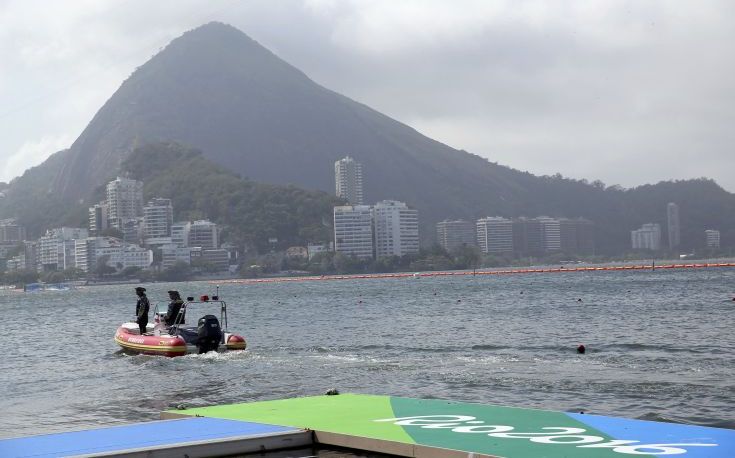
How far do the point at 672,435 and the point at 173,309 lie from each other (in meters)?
20.4

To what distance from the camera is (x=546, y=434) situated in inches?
449

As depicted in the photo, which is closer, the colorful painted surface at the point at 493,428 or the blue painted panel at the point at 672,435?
the blue painted panel at the point at 672,435

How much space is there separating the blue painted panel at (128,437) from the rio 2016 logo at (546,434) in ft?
5.31

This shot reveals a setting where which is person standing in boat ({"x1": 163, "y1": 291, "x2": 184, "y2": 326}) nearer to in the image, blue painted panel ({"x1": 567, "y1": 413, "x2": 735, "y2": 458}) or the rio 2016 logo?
the rio 2016 logo

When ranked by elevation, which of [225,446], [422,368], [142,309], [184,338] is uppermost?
[142,309]

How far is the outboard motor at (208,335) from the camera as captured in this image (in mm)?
28281

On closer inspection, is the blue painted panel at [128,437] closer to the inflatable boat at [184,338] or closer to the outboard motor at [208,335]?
the inflatable boat at [184,338]

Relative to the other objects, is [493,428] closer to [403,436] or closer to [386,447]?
[403,436]

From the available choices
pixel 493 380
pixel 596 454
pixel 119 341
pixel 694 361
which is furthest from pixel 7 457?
pixel 119 341

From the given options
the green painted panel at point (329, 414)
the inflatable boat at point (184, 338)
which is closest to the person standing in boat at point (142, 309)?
the inflatable boat at point (184, 338)

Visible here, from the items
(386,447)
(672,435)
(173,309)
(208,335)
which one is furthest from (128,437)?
(173,309)

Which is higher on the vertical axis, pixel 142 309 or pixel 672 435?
pixel 142 309

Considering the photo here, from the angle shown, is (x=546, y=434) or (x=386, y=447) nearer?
(x=386, y=447)

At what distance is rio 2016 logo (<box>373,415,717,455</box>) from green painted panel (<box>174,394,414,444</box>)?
43 cm
